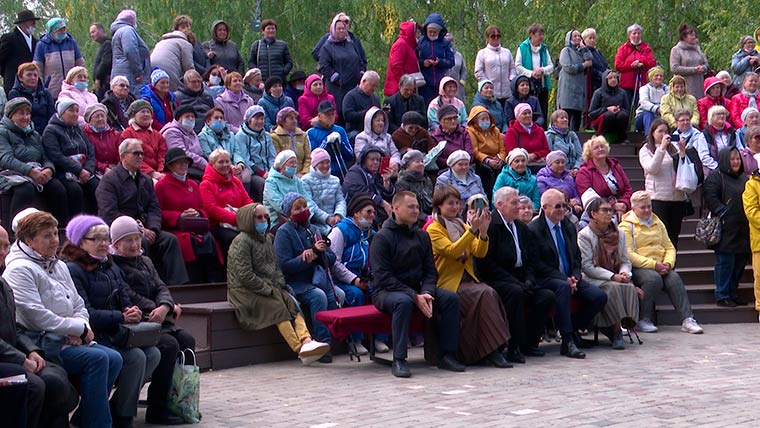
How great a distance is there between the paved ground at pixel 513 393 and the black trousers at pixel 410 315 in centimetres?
26

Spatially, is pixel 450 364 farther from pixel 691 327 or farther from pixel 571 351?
pixel 691 327

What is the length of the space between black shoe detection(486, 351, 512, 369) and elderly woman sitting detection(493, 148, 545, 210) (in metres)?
3.62

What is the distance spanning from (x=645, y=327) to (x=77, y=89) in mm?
6800

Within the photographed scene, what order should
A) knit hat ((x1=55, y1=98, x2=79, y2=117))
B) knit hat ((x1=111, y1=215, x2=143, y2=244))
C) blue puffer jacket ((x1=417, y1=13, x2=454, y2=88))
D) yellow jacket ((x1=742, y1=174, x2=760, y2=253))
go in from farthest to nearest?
1. blue puffer jacket ((x1=417, y1=13, x2=454, y2=88))
2. yellow jacket ((x1=742, y1=174, x2=760, y2=253))
3. knit hat ((x1=55, y1=98, x2=79, y2=117))
4. knit hat ((x1=111, y1=215, x2=143, y2=244))

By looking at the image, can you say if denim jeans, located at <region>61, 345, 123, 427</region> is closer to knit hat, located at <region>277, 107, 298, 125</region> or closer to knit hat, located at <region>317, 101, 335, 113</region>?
knit hat, located at <region>277, 107, 298, 125</region>

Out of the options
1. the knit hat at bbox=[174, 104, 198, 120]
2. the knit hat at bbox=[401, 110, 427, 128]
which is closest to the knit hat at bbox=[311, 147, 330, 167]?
the knit hat at bbox=[174, 104, 198, 120]

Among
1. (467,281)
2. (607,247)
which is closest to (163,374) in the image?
(467,281)

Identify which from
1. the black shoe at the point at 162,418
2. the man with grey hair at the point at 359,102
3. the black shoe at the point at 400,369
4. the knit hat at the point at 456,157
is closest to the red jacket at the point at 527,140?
the man with grey hair at the point at 359,102

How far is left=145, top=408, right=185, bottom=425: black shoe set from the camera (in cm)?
886

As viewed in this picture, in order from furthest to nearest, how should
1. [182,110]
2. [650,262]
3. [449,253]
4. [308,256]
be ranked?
[182,110]
[650,262]
[308,256]
[449,253]

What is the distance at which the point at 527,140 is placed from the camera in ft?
54.2

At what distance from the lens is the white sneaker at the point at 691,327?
13377 mm

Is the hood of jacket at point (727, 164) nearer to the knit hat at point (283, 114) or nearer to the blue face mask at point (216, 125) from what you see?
the knit hat at point (283, 114)

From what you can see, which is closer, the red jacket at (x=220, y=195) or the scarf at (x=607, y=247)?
the red jacket at (x=220, y=195)
